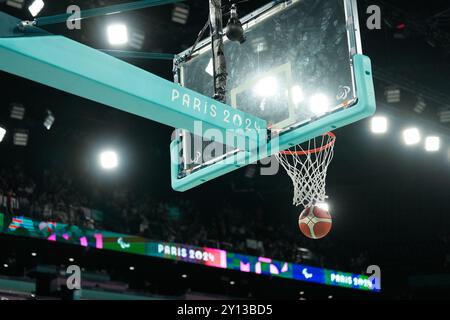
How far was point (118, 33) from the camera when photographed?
9.25 metres

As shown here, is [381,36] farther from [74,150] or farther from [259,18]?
[74,150]

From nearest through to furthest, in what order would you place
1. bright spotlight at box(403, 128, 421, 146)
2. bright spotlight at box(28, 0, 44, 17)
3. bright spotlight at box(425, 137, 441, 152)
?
bright spotlight at box(28, 0, 44, 17)
bright spotlight at box(403, 128, 421, 146)
bright spotlight at box(425, 137, 441, 152)

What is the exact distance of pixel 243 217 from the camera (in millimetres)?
16234

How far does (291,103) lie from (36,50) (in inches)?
73.9

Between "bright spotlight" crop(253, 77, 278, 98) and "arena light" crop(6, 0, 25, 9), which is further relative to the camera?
"arena light" crop(6, 0, 25, 9)

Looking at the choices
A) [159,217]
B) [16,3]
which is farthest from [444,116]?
[16,3]

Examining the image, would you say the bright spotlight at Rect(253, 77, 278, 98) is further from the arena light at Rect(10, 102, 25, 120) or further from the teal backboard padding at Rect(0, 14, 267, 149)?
the arena light at Rect(10, 102, 25, 120)

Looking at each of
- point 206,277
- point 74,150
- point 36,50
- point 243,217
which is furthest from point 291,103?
point 243,217

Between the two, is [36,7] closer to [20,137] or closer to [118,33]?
[118,33]

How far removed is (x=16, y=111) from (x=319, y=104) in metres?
9.06

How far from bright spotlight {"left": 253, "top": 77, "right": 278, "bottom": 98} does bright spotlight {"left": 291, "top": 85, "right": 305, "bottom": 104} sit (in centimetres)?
17

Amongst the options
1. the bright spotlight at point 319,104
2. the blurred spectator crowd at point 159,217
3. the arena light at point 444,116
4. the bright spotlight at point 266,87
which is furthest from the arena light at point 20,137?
the bright spotlight at point 319,104

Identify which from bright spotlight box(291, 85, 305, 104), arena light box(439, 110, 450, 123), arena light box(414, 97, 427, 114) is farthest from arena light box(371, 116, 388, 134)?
bright spotlight box(291, 85, 305, 104)

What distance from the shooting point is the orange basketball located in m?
6.09
